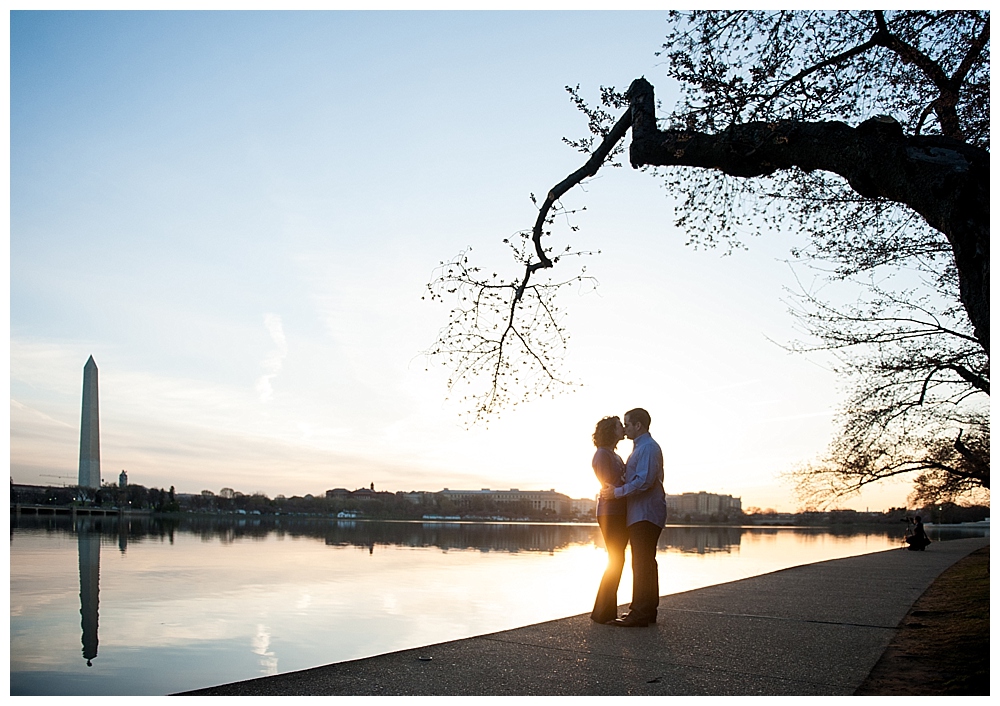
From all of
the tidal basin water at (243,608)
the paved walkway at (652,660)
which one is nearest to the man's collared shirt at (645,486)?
the paved walkway at (652,660)

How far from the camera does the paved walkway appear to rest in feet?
15.9

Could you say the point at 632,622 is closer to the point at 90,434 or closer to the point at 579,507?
the point at 90,434

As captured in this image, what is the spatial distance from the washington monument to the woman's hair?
85.3 meters

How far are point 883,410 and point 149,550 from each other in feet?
69.5

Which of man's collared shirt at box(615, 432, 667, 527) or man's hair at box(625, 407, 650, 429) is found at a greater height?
man's hair at box(625, 407, 650, 429)

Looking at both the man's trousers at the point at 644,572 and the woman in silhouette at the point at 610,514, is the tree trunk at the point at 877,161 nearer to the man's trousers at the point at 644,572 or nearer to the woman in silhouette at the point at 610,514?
the woman in silhouette at the point at 610,514

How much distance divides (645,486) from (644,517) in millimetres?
292

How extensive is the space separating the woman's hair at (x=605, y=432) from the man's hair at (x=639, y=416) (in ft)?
0.74

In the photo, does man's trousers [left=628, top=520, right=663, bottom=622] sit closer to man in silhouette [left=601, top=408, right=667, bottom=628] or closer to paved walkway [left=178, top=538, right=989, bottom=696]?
man in silhouette [left=601, top=408, right=667, bottom=628]

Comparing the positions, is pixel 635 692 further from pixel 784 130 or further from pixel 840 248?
pixel 840 248

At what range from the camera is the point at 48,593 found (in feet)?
42.1

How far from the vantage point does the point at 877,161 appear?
605cm

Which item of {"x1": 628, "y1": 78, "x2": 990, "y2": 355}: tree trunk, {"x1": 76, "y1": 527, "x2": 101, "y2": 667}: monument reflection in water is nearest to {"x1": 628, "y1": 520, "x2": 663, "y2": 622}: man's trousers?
{"x1": 628, "y1": 78, "x2": 990, "y2": 355}: tree trunk

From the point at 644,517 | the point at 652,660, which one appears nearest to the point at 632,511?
the point at 644,517
